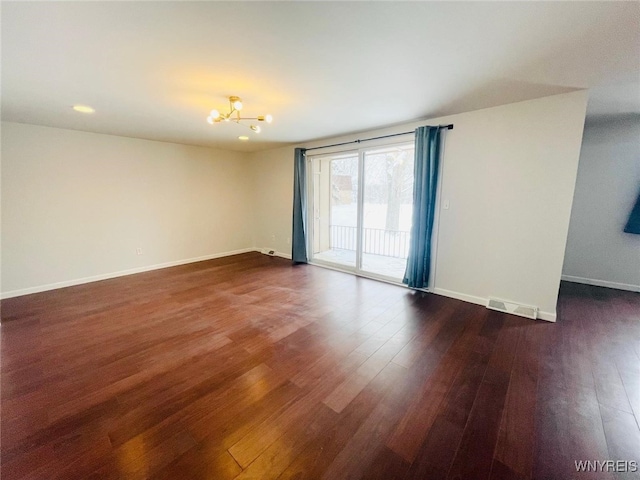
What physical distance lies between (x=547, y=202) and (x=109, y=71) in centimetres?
430

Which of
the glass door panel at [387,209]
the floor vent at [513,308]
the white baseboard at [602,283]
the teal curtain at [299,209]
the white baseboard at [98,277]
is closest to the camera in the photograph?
the floor vent at [513,308]

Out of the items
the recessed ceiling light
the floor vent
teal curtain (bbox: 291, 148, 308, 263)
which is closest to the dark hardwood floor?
the floor vent

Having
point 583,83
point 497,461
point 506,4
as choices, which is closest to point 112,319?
point 497,461

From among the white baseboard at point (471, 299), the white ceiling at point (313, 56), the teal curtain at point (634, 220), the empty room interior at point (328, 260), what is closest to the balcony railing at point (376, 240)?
the empty room interior at point (328, 260)

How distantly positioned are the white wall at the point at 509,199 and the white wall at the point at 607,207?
177cm

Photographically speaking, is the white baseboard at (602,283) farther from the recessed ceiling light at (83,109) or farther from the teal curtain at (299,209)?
the recessed ceiling light at (83,109)

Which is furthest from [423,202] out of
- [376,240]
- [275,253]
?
[275,253]

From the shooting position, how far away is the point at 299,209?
508 centimetres

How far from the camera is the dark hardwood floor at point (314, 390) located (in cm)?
130

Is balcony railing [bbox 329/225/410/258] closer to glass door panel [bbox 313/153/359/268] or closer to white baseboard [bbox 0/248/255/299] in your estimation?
glass door panel [bbox 313/153/359/268]

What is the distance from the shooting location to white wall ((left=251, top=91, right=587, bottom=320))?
2.57 metres

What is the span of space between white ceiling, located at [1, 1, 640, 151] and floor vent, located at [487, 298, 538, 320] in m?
2.28

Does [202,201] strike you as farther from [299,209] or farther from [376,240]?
[376,240]

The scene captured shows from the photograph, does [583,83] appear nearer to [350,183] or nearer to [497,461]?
[497,461]
